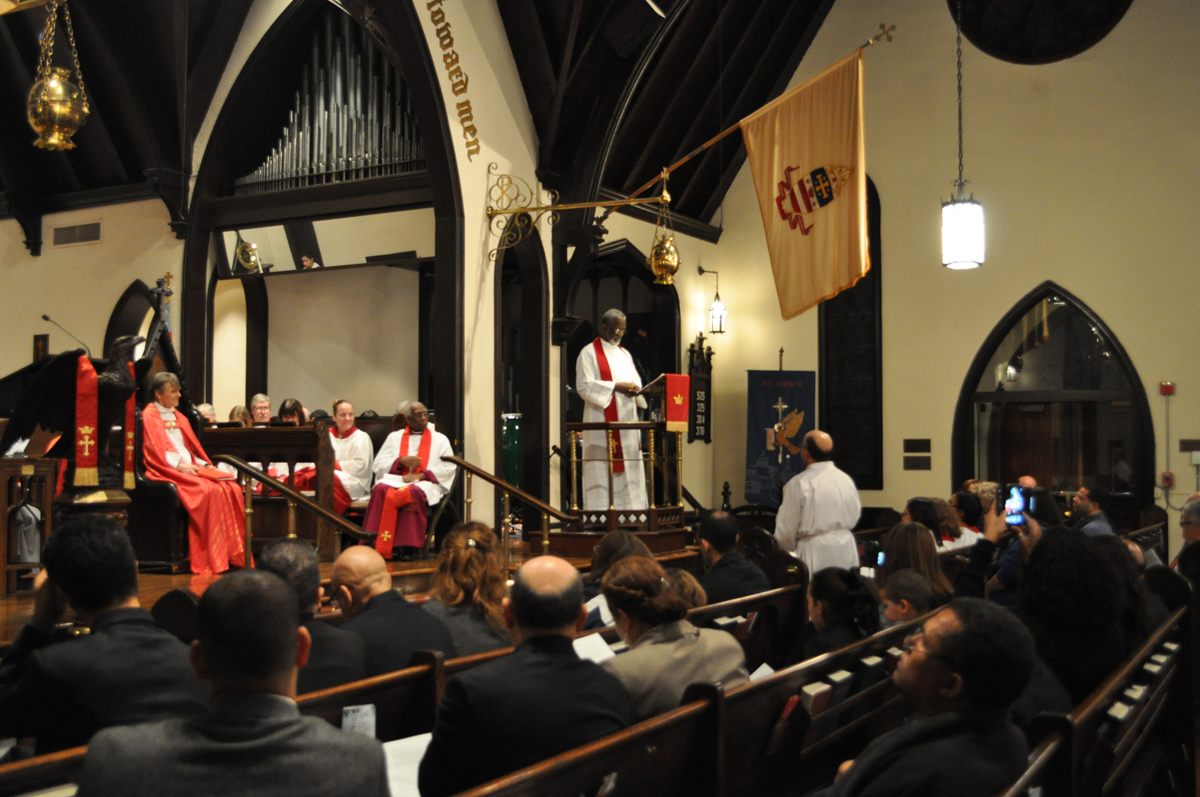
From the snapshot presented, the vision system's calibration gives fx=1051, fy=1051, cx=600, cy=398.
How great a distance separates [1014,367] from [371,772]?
36.3 ft

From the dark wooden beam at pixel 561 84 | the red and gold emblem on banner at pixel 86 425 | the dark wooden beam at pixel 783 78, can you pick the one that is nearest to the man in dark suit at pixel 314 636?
the red and gold emblem on banner at pixel 86 425

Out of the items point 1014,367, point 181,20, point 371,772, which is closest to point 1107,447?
point 1014,367

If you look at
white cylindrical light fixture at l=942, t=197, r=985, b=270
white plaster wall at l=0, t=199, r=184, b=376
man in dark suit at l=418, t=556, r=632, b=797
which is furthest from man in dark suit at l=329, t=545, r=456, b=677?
white plaster wall at l=0, t=199, r=184, b=376

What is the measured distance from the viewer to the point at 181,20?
950 centimetres

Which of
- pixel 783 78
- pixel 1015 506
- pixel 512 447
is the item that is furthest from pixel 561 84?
pixel 1015 506

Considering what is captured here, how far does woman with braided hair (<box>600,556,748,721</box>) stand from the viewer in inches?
107

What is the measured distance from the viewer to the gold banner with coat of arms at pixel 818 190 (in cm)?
652

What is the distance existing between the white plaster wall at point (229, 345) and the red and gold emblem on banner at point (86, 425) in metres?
6.00

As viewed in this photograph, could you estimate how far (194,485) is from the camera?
636 centimetres

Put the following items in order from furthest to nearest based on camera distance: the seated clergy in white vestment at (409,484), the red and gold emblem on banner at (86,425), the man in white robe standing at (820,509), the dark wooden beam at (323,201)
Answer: the dark wooden beam at (323,201), the seated clergy in white vestment at (409,484), the man in white robe standing at (820,509), the red and gold emblem on banner at (86,425)

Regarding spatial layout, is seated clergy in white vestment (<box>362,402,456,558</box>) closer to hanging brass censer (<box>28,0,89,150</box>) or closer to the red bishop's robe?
the red bishop's robe

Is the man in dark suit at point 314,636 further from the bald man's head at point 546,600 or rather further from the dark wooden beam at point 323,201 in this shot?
the dark wooden beam at point 323,201

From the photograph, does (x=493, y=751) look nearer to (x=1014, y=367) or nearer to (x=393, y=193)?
(x=393, y=193)

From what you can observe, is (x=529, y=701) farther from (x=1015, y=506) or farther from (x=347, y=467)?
(x=1015, y=506)
